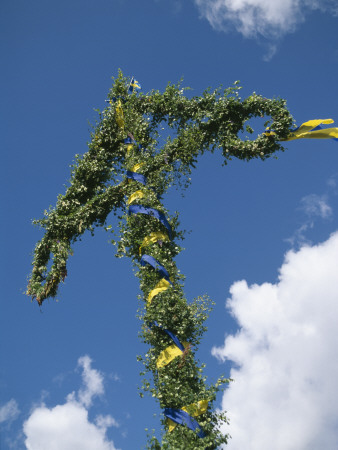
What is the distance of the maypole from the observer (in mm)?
5633

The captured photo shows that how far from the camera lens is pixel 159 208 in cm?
750

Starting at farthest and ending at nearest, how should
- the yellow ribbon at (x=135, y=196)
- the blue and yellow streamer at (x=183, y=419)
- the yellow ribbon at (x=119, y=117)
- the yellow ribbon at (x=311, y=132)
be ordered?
the yellow ribbon at (x=119, y=117) < the yellow ribbon at (x=311, y=132) < the yellow ribbon at (x=135, y=196) < the blue and yellow streamer at (x=183, y=419)

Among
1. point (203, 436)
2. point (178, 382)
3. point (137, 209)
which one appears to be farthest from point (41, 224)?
point (203, 436)

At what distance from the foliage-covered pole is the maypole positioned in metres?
0.02

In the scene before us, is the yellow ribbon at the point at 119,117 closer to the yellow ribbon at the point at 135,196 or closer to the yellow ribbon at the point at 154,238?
the yellow ribbon at the point at 135,196

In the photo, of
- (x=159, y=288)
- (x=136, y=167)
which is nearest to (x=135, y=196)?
(x=136, y=167)

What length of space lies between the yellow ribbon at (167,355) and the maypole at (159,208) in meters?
0.02

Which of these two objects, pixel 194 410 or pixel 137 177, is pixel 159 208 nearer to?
pixel 137 177

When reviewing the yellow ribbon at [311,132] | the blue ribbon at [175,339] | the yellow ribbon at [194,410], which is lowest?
the yellow ribbon at [194,410]

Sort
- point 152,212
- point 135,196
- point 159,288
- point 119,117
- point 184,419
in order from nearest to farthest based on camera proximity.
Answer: point 184,419
point 159,288
point 152,212
point 135,196
point 119,117


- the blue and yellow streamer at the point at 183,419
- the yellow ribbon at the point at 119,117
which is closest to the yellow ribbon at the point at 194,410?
the blue and yellow streamer at the point at 183,419

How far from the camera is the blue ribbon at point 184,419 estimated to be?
17.3 ft

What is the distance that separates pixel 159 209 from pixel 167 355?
2932 millimetres

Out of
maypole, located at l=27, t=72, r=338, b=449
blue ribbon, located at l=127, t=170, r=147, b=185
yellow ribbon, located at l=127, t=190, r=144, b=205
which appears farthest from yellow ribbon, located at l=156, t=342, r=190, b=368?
blue ribbon, located at l=127, t=170, r=147, b=185
